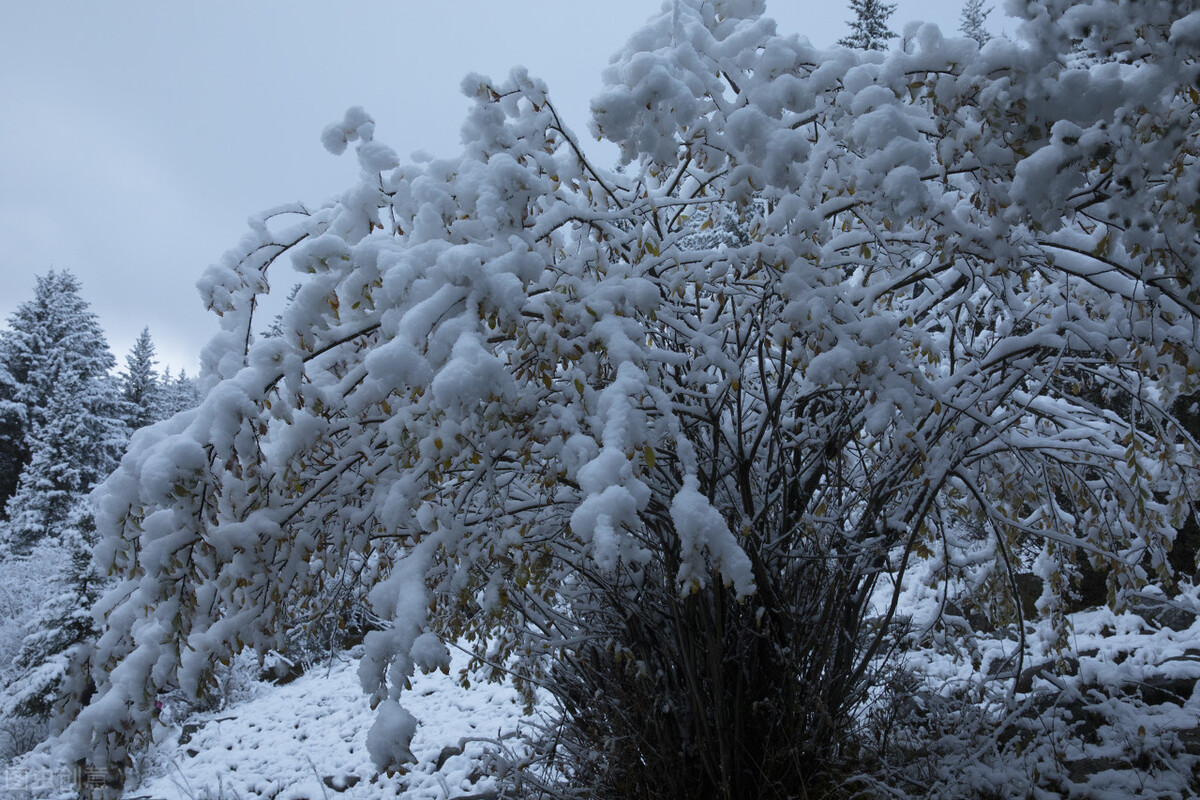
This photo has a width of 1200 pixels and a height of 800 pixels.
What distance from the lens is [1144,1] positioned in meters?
1.49

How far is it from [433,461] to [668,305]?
1096 millimetres

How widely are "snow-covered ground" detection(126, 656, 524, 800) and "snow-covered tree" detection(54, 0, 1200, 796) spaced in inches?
86.9

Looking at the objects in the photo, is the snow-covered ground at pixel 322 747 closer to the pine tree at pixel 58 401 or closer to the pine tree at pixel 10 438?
the pine tree at pixel 58 401

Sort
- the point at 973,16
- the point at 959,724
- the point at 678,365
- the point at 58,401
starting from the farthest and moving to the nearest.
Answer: the point at 973,16
the point at 58,401
the point at 959,724
the point at 678,365

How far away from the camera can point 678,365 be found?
7.20 ft

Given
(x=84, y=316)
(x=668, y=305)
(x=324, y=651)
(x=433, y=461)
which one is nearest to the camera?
(x=433, y=461)

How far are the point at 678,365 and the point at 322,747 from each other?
5.23 metres

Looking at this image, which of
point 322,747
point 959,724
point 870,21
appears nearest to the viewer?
point 959,724

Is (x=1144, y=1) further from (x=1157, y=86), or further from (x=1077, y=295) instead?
(x=1077, y=295)

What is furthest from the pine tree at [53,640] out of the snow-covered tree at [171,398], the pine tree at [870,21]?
the pine tree at [870,21]

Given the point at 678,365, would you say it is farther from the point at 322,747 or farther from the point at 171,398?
the point at 171,398

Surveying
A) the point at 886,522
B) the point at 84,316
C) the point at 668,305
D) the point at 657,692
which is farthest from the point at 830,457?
the point at 84,316

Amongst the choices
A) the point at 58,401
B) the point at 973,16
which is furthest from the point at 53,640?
the point at 973,16

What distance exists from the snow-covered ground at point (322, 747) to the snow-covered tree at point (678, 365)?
2207 mm
